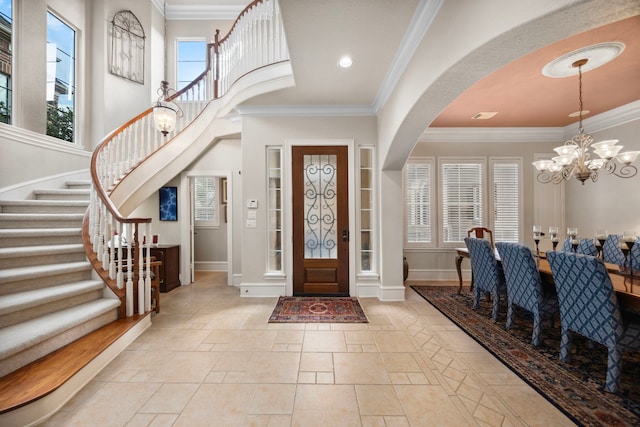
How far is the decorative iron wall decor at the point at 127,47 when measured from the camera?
209 inches

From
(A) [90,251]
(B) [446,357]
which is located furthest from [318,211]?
(A) [90,251]

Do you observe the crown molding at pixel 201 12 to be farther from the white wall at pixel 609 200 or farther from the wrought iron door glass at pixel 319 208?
the white wall at pixel 609 200

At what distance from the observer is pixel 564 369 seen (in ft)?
7.45

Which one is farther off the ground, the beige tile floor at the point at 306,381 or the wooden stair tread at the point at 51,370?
the wooden stair tread at the point at 51,370

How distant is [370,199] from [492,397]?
292cm

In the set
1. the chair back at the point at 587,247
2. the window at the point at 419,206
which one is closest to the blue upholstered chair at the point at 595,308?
the chair back at the point at 587,247

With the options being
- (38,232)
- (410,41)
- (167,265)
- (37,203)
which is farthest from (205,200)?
(410,41)

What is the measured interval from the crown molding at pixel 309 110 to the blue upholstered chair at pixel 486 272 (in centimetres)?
236

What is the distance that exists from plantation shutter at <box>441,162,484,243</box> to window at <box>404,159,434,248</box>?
0.26 metres

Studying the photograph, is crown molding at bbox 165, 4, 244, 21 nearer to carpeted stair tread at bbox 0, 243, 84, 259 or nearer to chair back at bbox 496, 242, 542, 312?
carpeted stair tread at bbox 0, 243, 84, 259

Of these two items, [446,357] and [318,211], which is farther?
[318,211]

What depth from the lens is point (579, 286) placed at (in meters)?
2.11

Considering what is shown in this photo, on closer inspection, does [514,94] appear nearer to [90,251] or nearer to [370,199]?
[370,199]

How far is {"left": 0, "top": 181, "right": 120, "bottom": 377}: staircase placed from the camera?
2.16 meters
